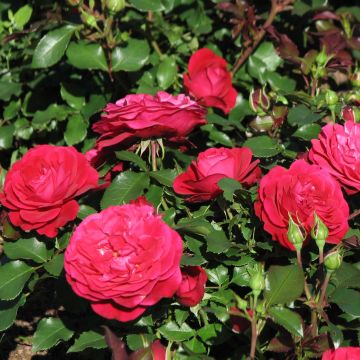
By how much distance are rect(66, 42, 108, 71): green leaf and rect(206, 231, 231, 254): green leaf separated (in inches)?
30.2

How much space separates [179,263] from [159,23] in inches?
49.6

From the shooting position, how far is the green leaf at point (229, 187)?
5.03 feet

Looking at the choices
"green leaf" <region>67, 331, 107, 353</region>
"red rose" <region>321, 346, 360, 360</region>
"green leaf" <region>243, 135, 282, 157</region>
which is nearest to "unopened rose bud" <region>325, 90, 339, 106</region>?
"green leaf" <region>243, 135, 282, 157</region>

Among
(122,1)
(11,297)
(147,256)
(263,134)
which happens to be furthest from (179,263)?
(122,1)

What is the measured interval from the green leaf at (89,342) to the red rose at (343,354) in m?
0.42

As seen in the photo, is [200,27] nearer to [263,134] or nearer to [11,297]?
[263,134]

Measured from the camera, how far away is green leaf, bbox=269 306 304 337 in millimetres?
1372

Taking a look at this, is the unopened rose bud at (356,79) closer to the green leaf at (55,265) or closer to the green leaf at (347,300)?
the green leaf at (347,300)

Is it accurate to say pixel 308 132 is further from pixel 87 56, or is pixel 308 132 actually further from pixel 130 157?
pixel 87 56

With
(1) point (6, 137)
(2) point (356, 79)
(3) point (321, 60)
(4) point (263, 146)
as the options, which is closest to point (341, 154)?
(4) point (263, 146)

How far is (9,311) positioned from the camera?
169 cm

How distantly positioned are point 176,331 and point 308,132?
0.57 meters

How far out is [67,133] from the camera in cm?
227

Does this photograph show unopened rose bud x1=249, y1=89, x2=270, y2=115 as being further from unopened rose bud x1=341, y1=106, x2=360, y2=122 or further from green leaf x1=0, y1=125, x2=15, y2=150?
green leaf x1=0, y1=125, x2=15, y2=150
